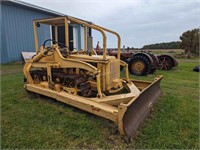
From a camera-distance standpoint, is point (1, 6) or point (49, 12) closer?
point (1, 6)

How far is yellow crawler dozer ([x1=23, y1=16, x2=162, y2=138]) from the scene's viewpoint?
8.47 feet

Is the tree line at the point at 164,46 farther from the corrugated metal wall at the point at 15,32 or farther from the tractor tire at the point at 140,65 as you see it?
the tractor tire at the point at 140,65

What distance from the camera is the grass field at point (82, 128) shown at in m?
2.10

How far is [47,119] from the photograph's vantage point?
2.72 m

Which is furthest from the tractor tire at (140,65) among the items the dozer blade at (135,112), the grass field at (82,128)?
the dozer blade at (135,112)

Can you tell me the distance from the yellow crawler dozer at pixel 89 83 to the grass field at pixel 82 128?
20 cm

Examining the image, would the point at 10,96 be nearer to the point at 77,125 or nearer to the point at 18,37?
the point at 77,125

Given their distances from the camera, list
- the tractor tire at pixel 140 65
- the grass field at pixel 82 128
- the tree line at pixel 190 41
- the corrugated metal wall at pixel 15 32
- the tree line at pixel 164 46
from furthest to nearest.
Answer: the tree line at pixel 164 46
the tree line at pixel 190 41
the corrugated metal wall at pixel 15 32
the tractor tire at pixel 140 65
the grass field at pixel 82 128

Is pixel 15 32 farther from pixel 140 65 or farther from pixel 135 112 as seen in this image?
pixel 135 112

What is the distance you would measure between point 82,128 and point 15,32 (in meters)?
9.02

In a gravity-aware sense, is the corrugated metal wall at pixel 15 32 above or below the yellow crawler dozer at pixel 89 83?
above

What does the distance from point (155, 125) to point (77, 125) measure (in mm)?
1231

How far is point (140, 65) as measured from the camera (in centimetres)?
689

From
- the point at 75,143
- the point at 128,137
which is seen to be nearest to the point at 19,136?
the point at 75,143
